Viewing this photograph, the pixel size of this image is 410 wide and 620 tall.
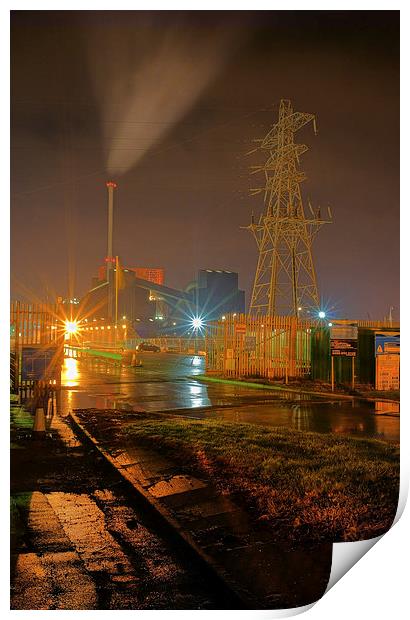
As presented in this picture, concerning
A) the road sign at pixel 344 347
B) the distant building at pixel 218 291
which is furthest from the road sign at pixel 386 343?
the distant building at pixel 218 291

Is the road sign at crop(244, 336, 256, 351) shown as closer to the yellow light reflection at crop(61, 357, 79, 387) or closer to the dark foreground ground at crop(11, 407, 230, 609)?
the yellow light reflection at crop(61, 357, 79, 387)

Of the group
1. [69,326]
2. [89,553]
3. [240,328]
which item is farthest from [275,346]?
[89,553]

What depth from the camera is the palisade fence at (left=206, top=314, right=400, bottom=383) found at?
21.6m

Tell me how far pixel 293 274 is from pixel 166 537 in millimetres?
25220

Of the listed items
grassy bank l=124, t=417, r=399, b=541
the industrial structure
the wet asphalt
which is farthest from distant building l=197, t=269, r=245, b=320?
grassy bank l=124, t=417, r=399, b=541

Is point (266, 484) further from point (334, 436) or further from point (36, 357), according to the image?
point (36, 357)

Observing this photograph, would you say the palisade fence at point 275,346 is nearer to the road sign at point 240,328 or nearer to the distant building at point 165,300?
the road sign at point 240,328

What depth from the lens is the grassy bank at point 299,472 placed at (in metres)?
6.13

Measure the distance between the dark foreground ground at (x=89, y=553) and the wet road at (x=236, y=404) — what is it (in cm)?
531

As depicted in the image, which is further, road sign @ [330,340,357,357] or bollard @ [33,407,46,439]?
road sign @ [330,340,357,357]

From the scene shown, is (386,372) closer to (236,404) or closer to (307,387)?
(307,387)

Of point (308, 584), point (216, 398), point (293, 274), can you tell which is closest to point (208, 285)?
point (293, 274)

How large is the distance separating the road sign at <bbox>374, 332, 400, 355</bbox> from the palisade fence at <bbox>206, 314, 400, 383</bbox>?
1558mm

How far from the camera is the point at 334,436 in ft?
34.3
